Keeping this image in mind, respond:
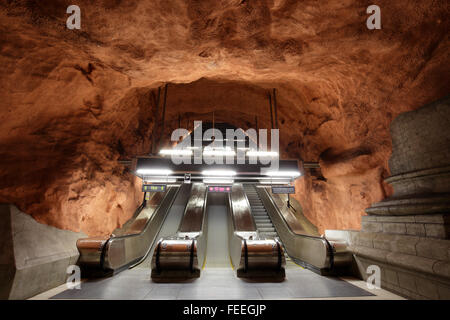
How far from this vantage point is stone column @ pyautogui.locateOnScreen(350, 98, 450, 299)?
303 cm

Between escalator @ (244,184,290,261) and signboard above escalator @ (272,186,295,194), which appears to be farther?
signboard above escalator @ (272,186,295,194)

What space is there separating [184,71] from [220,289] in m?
5.34

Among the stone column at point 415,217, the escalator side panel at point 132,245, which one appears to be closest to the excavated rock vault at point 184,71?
the stone column at point 415,217

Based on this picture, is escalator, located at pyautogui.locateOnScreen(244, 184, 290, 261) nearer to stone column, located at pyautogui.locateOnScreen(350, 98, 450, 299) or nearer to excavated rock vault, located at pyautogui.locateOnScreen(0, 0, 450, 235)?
excavated rock vault, located at pyautogui.locateOnScreen(0, 0, 450, 235)

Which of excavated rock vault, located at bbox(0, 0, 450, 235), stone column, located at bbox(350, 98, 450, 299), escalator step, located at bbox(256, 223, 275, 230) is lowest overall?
escalator step, located at bbox(256, 223, 275, 230)

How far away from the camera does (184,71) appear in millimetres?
5641

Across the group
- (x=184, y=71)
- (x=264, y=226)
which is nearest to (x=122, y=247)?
(x=184, y=71)

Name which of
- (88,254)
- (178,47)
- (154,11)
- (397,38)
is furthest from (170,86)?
(397,38)

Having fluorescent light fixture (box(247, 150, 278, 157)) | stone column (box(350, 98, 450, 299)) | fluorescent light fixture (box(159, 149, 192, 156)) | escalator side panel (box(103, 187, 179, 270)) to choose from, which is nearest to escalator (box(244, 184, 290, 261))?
fluorescent light fixture (box(247, 150, 278, 157))

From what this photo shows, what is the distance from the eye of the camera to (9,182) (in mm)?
4406

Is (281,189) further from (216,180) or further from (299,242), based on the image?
(216,180)

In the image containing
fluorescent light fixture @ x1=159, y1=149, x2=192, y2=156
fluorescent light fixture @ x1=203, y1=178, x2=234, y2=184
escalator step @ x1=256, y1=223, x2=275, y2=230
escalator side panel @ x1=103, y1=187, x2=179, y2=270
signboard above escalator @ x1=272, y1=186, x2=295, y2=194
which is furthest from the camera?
escalator step @ x1=256, y1=223, x2=275, y2=230

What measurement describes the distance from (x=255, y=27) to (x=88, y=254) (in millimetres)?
6234

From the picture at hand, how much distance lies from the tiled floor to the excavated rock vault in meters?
2.00
